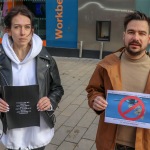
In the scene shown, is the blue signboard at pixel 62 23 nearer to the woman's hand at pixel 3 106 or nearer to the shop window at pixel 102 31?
the shop window at pixel 102 31

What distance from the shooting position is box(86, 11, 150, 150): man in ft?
6.28

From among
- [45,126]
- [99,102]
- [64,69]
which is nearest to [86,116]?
[45,126]

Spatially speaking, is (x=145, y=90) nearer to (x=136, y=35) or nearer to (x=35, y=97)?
(x=136, y=35)

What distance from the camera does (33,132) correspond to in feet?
7.22

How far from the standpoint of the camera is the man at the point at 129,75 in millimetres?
1913

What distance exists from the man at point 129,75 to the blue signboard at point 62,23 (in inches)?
261

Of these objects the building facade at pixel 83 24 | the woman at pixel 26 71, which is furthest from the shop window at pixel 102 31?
the woman at pixel 26 71

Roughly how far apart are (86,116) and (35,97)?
2500 millimetres

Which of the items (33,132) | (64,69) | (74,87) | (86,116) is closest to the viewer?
(33,132)

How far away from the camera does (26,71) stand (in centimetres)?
212

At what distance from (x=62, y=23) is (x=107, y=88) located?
683 cm

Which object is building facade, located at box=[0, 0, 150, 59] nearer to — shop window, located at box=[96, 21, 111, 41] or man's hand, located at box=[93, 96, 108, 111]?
shop window, located at box=[96, 21, 111, 41]

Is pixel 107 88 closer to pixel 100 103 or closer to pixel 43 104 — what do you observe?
pixel 100 103

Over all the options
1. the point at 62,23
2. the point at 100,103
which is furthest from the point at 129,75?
the point at 62,23
